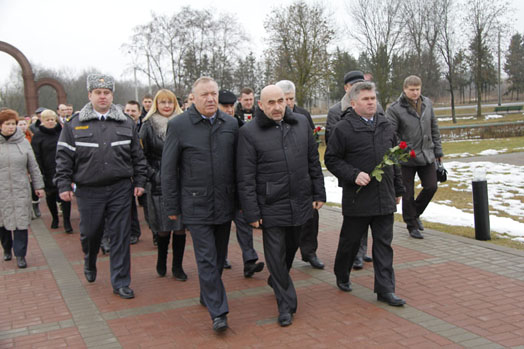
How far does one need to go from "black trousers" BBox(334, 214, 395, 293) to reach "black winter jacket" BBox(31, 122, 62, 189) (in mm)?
6450

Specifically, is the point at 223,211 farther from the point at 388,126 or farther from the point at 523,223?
the point at 523,223

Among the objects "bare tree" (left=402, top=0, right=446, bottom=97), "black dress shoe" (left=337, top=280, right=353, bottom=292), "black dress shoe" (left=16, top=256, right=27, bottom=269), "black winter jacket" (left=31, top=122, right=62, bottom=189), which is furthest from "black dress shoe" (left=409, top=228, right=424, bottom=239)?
"bare tree" (left=402, top=0, right=446, bottom=97)

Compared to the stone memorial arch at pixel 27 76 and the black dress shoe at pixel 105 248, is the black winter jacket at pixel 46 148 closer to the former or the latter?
the black dress shoe at pixel 105 248

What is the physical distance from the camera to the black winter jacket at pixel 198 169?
179 inches

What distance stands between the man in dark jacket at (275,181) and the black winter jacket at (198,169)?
0.51ft

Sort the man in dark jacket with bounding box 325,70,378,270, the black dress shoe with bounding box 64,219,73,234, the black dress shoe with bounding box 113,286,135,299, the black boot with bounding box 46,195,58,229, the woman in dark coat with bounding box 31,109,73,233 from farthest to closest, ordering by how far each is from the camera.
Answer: the black boot with bounding box 46,195,58,229 < the woman in dark coat with bounding box 31,109,73,233 < the black dress shoe with bounding box 64,219,73,234 < the man in dark jacket with bounding box 325,70,378,270 < the black dress shoe with bounding box 113,286,135,299

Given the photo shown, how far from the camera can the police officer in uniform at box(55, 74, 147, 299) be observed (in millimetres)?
5465

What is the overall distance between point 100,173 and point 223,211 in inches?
63.8

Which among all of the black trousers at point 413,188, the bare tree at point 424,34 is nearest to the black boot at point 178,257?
the black trousers at point 413,188

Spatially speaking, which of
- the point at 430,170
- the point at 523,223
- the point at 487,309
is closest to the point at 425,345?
the point at 487,309

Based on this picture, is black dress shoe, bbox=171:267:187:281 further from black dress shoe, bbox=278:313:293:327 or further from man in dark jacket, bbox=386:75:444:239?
man in dark jacket, bbox=386:75:444:239

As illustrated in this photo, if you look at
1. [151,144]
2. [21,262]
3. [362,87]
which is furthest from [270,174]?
[21,262]

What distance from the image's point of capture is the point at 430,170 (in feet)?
24.7

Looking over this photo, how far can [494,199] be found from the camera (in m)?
9.80
